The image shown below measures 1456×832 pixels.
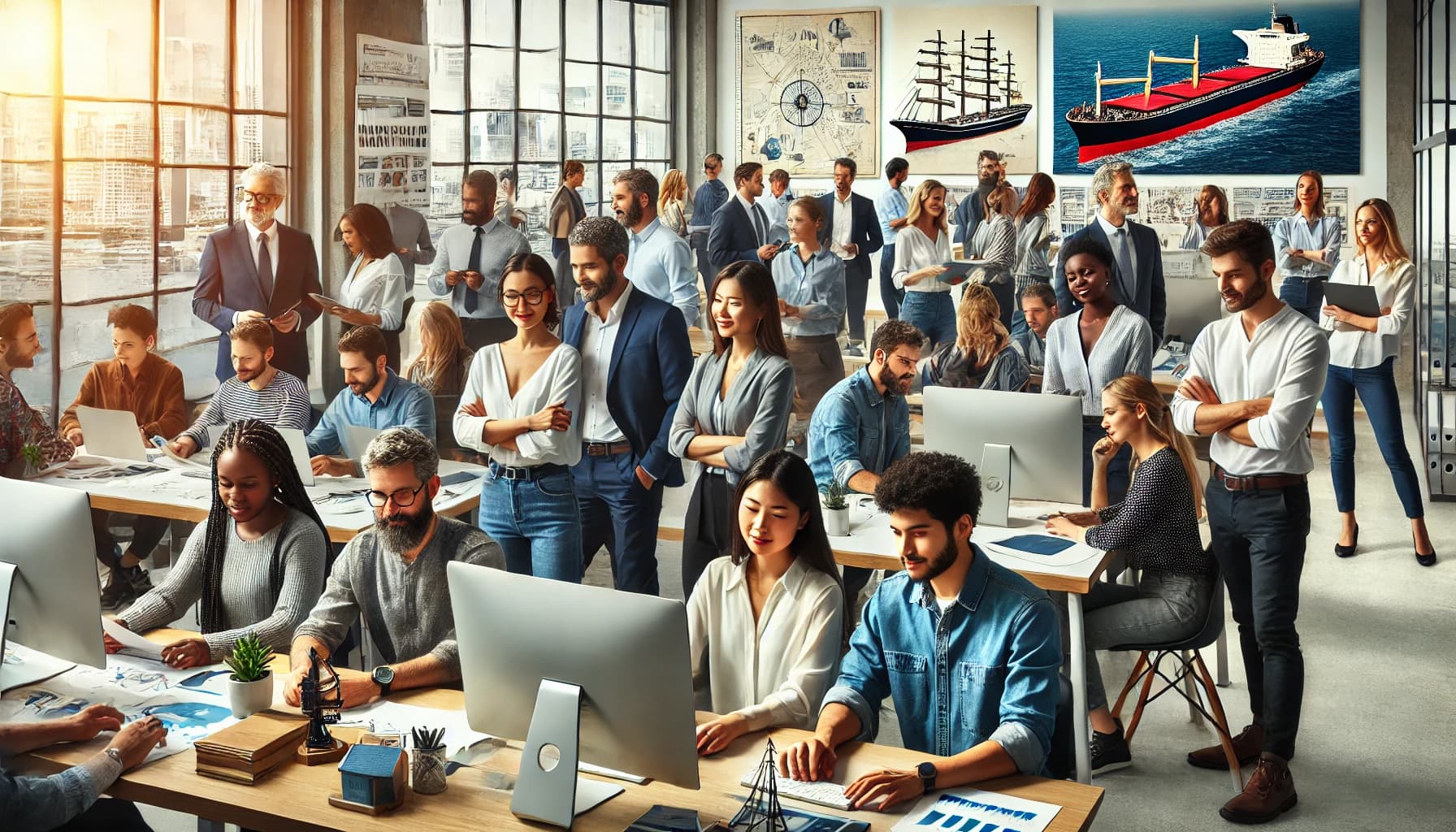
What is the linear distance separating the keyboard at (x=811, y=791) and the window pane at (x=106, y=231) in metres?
5.42

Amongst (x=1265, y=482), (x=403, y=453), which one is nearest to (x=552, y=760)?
(x=403, y=453)

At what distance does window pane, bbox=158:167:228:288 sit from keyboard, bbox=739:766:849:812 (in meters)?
5.77

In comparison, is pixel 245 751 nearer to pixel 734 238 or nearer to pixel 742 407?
pixel 742 407

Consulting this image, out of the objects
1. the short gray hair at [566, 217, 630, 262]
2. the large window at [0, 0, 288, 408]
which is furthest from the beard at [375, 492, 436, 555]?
the large window at [0, 0, 288, 408]

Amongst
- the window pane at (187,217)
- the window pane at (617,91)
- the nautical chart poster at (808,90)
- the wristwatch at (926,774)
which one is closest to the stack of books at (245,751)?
the wristwatch at (926,774)

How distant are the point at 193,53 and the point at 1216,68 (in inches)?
363

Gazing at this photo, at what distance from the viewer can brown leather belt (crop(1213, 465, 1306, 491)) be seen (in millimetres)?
4191

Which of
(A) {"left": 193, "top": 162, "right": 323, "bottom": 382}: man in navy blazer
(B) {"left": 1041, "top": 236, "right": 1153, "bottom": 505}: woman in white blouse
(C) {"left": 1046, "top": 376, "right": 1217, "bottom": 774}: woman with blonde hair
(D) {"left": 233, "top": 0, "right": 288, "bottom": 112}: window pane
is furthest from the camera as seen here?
(D) {"left": 233, "top": 0, "right": 288, "bottom": 112}: window pane

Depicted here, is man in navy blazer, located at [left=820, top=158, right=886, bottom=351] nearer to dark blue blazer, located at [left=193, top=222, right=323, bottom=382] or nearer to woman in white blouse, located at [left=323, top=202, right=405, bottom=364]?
woman in white blouse, located at [left=323, top=202, right=405, bottom=364]

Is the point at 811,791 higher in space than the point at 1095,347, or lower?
lower

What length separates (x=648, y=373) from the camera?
4.80 m

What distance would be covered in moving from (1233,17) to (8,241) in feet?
34.7

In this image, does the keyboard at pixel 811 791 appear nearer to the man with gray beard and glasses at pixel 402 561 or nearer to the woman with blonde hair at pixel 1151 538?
the man with gray beard and glasses at pixel 402 561

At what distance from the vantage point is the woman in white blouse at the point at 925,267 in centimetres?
908
